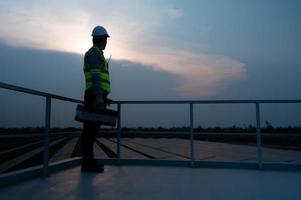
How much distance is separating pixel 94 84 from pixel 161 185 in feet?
4.49

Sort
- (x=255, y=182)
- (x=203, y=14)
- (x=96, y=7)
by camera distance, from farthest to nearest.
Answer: (x=203, y=14) → (x=96, y=7) → (x=255, y=182)

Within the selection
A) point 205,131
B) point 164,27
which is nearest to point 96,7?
point 164,27

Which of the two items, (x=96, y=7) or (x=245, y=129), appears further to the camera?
(x=96, y=7)

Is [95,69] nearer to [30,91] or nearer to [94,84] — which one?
[94,84]

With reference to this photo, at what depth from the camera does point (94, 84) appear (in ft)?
14.7

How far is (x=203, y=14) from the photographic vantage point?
1040cm

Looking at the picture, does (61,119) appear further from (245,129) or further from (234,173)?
(245,129)

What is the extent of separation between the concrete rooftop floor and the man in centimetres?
24

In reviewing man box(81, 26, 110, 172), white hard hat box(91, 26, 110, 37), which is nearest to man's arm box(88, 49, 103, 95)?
man box(81, 26, 110, 172)

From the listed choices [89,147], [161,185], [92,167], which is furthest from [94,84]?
[161,185]

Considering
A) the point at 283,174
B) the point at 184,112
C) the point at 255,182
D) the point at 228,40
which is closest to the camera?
the point at 255,182

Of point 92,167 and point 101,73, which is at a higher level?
point 101,73

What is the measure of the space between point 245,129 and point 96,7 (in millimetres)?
4004

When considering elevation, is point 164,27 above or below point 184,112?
above
